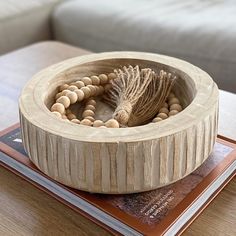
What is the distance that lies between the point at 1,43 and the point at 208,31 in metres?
0.74

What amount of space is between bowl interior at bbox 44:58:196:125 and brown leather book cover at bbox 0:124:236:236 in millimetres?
101

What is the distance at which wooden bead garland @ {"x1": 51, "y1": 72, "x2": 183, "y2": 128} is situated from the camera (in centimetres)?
65

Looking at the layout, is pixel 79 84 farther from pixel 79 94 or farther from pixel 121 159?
pixel 121 159

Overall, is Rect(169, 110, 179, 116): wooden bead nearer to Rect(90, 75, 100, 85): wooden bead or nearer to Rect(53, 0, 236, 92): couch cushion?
Rect(90, 75, 100, 85): wooden bead

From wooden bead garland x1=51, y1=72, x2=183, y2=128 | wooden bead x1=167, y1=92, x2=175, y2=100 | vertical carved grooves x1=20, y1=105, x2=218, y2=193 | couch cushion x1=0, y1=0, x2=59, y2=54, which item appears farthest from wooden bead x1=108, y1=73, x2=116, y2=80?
couch cushion x1=0, y1=0, x2=59, y2=54

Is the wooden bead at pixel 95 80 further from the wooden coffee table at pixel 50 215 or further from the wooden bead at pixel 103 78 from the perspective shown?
the wooden coffee table at pixel 50 215

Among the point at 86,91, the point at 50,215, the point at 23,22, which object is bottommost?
the point at 23,22

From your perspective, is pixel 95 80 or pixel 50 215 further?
pixel 95 80

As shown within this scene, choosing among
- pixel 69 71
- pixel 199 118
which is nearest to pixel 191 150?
pixel 199 118

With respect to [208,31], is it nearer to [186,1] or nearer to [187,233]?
[186,1]

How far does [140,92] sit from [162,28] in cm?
76

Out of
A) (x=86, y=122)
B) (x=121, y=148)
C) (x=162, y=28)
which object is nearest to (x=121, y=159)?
(x=121, y=148)

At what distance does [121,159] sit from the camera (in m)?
0.54

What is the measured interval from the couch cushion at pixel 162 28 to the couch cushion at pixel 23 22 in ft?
0.18
